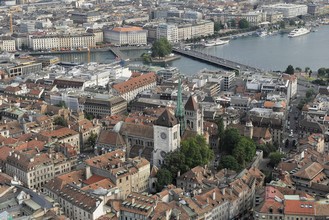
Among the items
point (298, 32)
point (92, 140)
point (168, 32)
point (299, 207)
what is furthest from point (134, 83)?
point (298, 32)

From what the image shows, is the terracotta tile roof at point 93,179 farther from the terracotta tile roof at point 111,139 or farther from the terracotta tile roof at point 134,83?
the terracotta tile roof at point 134,83

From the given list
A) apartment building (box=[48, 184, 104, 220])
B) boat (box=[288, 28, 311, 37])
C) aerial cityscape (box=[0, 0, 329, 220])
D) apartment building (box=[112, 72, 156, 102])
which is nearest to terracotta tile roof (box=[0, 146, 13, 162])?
aerial cityscape (box=[0, 0, 329, 220])

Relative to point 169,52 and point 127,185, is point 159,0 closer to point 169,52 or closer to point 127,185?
point 169,52

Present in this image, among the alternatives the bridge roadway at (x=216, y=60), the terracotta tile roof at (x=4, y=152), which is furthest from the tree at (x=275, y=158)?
the bridge roadway at (x=216, y=60)

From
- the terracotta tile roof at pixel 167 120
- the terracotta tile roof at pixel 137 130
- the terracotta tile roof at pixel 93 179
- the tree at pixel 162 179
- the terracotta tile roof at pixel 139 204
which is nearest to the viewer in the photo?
the terracotta tile roof at pixel 139 204

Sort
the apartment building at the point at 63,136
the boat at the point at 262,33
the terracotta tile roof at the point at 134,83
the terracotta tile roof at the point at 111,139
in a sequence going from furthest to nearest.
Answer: the boat at the point at 262,33
the terracotta tile roof at the point at 134,83
the apartment building at the point at 63,136
the terracotta tile roof at the point at 111,139

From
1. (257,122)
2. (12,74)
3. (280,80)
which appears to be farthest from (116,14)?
(257,122)
